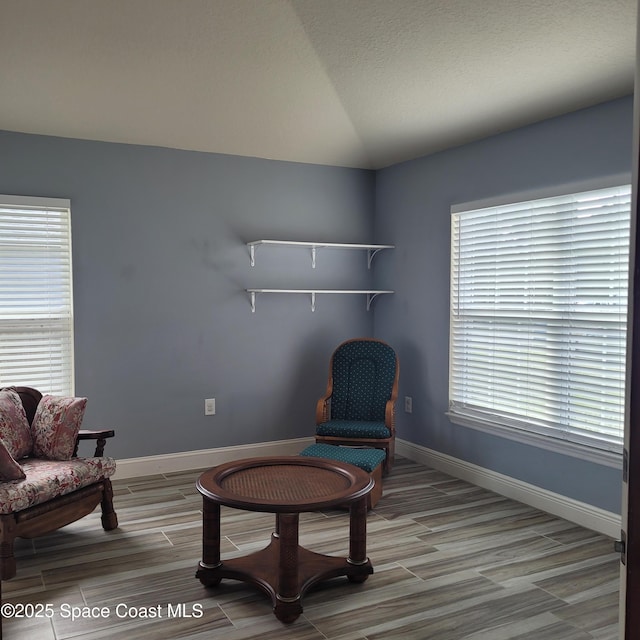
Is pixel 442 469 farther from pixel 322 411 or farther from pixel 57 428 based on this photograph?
pixel 57 428

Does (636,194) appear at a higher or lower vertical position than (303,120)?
lower

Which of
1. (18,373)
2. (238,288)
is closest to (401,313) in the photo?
(238,288)

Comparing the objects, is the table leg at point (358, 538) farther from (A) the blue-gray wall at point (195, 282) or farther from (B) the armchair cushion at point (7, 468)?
(A) the blue-gray wall at point (195, 282)

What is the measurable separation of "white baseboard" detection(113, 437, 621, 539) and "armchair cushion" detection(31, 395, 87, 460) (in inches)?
39.4

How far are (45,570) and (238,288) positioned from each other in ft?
7.76

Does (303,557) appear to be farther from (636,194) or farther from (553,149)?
(553,149)

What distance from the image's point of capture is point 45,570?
9.89ft

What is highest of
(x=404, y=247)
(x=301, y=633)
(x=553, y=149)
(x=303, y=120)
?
(x=303, y=120)

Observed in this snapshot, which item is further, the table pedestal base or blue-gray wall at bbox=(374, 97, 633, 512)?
blue-gray wall at bbox=(374, 97, 633, 512)

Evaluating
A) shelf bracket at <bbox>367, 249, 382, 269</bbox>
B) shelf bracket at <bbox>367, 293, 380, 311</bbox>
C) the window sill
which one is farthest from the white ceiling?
the window sill

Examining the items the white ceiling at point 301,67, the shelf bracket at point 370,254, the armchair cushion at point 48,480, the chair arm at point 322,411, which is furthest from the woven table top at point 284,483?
the shelf bracket at point 370,254

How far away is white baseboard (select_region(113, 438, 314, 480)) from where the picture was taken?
443cm

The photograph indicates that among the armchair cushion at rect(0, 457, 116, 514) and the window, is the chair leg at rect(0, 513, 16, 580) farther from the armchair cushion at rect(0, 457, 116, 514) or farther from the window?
the window

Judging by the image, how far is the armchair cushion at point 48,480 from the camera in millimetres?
2924
